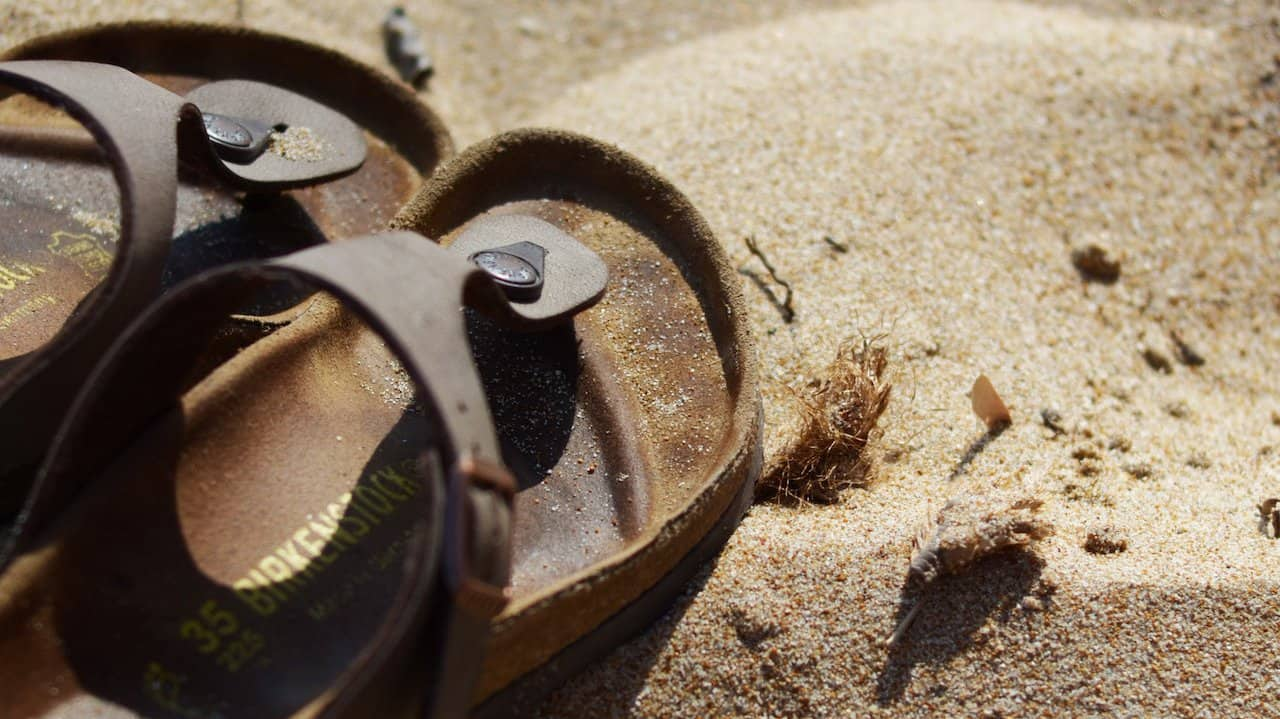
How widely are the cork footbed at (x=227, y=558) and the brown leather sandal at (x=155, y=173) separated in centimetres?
17

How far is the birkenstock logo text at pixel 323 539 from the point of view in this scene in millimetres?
1393

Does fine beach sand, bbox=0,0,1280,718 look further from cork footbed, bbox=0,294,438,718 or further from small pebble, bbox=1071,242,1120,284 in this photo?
cork footbed, bbox=0,294,438,718

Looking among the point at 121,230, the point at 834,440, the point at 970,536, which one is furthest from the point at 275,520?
the point at 970,536

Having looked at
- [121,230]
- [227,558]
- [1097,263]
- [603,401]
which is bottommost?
[227,558]

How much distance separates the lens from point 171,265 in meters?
1.86

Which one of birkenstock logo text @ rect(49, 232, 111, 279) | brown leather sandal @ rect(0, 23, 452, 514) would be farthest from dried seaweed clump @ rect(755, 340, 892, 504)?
birkenstock logo text @ rect(49, 232, 111, 279)

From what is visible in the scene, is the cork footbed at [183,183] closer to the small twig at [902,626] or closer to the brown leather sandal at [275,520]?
the brown leather sandal at [275,520]

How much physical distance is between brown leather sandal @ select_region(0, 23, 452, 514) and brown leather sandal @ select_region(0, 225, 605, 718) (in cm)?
15

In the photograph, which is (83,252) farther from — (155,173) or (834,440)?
(834,440)

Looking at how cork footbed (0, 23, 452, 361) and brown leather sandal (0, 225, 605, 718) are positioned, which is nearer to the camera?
brown leather sandal (0, 225, 605, 718)

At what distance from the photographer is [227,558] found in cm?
142

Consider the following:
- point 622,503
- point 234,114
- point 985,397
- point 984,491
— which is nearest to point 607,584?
Result: point 622,503

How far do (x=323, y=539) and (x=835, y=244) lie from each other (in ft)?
3.85

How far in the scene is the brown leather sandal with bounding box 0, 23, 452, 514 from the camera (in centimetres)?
143
